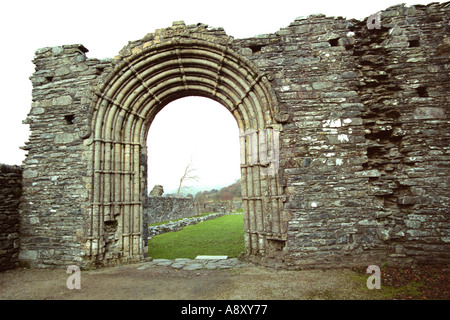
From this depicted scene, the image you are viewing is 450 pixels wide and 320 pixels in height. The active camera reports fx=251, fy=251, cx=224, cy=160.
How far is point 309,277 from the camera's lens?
178 inches

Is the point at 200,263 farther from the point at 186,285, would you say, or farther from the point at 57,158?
the point at 57,158

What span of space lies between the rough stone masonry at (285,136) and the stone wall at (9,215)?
169 mm

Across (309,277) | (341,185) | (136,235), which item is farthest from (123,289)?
(341,185)

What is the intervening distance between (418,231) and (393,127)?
2.13 m

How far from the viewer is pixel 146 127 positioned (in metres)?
6.60

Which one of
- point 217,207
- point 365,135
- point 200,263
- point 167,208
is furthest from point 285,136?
point 217,207

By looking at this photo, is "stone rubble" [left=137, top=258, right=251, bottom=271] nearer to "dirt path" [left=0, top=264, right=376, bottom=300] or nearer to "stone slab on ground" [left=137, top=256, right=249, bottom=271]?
"stone slab on ground" [left=137, top=256, right=249, bottom=271]

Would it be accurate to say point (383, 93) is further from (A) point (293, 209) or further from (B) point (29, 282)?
(B) point (29, 282)

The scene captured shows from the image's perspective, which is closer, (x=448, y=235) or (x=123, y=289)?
(x=123, y=289)

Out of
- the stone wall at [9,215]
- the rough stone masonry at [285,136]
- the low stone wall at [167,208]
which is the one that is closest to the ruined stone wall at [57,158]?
the rough stone masonry at [285,136]

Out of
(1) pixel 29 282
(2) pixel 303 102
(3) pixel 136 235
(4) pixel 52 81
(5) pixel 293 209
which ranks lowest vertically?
(1) pixel 29 282

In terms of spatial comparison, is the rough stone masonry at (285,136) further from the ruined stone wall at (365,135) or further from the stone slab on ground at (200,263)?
the stone slab on ground at (200,263)

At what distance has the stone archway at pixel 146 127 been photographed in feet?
18.1

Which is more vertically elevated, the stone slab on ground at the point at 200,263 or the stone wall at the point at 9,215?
the stone wall at the point at 9,215
